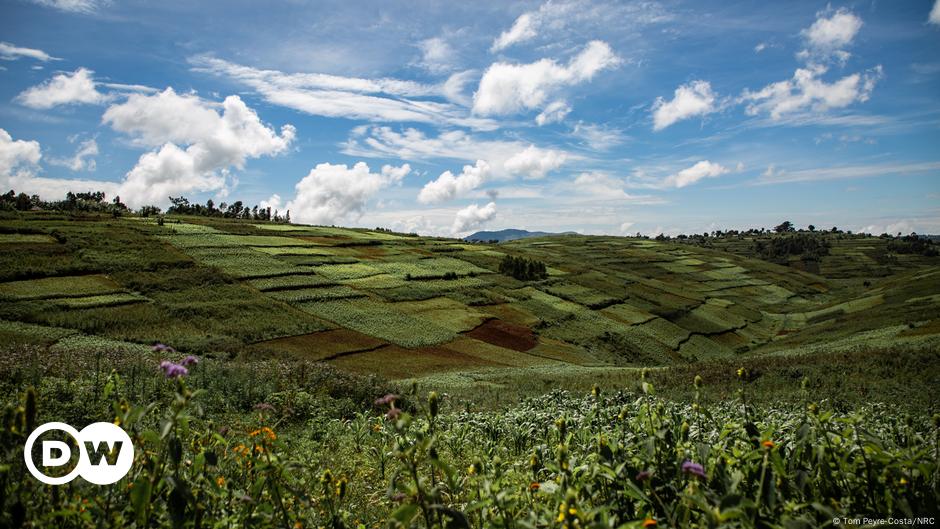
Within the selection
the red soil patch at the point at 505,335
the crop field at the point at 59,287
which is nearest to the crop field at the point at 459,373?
the crop field at the point at 59,287

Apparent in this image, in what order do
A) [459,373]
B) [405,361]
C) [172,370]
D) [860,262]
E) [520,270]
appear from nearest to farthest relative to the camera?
[172,370], [459,373], [405,361], [520,270], [860,262]

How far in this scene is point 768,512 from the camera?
3.05 meters

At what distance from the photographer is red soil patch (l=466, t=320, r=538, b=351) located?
53188 millimetres

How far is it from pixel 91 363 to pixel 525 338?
1763 inches

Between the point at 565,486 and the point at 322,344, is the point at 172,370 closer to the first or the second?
the point at 565,486

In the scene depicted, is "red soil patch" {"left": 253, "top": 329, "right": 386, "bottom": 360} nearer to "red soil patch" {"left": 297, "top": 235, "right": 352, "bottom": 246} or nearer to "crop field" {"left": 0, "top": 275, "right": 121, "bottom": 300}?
"crop field" {"left": 0, "top": 275, "right": 121, "bottom": 300}

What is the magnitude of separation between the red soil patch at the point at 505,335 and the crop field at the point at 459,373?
1.63ft

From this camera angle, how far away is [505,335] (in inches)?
2197

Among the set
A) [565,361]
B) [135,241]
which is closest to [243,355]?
[565,361]

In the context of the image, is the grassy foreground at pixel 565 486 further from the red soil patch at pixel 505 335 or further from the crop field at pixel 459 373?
the red soil patch at pixel 505 335

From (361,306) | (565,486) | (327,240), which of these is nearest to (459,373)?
(361,306)

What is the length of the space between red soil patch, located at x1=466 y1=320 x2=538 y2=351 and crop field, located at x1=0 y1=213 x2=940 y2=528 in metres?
0.50

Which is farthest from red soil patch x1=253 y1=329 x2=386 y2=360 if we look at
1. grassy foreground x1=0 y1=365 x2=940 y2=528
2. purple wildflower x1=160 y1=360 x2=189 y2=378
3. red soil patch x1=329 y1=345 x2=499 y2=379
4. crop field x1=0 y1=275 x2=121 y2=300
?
purple wildflower x1=160 y1=360 x2=189 y2=378

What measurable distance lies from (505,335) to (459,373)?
1930cm
